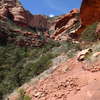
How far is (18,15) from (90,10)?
155 feet

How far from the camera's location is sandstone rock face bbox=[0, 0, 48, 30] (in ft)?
209

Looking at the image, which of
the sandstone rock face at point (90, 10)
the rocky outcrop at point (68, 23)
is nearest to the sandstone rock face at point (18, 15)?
the rocky outcrop at point (68, 23)

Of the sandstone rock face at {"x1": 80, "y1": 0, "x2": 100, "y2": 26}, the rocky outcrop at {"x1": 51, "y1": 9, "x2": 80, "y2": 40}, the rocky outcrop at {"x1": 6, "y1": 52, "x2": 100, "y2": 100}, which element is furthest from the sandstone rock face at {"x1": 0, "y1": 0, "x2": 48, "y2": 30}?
the rocky outcrop at {"x1": 6, "y1": 52, "x2": 100, "y2": 100}

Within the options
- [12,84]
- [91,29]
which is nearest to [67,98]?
[12,84]

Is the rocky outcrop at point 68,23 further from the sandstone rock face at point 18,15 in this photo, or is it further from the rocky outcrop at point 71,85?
the rocky outcrop at point 71,85

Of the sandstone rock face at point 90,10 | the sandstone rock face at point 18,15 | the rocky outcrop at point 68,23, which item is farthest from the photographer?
the sandstone rock face at point 18,15

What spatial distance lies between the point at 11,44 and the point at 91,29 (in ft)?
56.3

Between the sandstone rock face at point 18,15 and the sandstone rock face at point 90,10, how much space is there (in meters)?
37.1

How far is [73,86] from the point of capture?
9.55m

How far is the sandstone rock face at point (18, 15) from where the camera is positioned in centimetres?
6367

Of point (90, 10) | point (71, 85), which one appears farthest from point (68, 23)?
point (71, 85)

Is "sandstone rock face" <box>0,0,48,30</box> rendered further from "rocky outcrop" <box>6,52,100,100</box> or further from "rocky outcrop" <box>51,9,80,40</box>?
"rocky outcrop" <box>6,52,100,100</box>

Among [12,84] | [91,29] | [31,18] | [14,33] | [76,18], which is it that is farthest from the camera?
[31,18]

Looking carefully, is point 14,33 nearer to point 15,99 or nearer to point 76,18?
A: point 76,18
